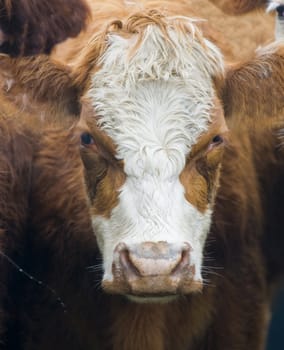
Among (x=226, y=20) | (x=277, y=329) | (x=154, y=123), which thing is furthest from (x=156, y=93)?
(x=277, y=329)

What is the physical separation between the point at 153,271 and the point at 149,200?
1.08 ft

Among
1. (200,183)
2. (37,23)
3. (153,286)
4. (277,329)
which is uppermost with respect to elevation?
(37,23)

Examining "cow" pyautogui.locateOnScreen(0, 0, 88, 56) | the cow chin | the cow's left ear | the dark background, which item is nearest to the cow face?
A: the cow chin

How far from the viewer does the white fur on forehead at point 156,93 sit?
16.3 ft

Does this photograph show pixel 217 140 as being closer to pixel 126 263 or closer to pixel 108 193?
pixel 108 193

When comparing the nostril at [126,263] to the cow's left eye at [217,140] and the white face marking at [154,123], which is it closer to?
the white face marking at [154,123]

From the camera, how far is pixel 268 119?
534 centimetres

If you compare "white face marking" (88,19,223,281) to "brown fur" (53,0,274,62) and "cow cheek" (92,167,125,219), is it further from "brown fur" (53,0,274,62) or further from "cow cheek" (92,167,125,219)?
"brown fur" (53,0,274,62)

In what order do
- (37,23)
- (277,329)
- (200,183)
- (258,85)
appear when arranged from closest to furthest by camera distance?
(200,183)
(258,85)
(37,23)
(277,329)

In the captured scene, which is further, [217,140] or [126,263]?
[217,140]

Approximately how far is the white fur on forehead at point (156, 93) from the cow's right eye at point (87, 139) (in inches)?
Answer: 4.0

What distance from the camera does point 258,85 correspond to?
17.4 feet

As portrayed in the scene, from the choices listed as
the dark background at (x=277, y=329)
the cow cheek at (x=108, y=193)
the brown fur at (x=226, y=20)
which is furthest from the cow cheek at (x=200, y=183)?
the dark background at (x=277, y=329)

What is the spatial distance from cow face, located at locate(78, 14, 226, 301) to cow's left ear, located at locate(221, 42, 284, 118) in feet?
0.38
